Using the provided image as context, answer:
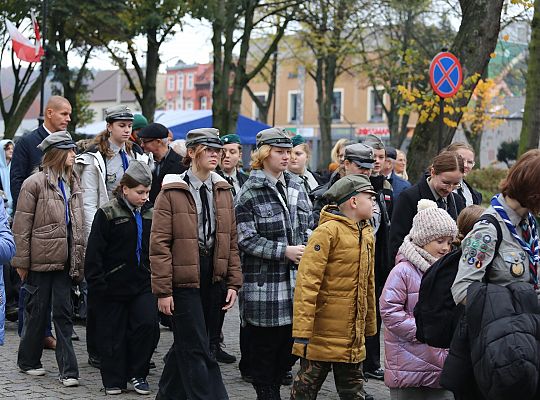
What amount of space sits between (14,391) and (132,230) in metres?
1.60

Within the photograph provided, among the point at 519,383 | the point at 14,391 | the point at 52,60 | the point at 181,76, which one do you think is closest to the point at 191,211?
the point at 14,391

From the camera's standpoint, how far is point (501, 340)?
4.36m

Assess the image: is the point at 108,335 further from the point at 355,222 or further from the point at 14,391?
the point at 355,222

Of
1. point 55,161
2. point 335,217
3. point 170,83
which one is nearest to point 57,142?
point 55,161

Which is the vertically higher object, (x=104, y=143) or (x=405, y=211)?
(x=104, y=143)

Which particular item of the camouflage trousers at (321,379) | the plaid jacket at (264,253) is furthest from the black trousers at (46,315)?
the camouflage trousers at (321,379)

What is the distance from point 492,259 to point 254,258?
9.60 feet

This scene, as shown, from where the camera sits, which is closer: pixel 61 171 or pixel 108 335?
pixel 108 335

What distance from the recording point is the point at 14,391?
7.59 m

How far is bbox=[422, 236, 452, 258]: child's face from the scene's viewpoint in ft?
20.2

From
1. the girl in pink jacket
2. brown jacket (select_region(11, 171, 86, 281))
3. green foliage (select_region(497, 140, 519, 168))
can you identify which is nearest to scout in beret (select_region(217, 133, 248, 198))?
brown jacket (select_region(11, 171, 86, 281))

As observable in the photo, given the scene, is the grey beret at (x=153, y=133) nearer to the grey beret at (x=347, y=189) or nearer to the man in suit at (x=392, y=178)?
the man in suit at (x=392, y=178)

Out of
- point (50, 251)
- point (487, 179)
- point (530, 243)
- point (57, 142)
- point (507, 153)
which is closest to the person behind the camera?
point (530, 243)

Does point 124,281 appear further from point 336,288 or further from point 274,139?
point 336,288
